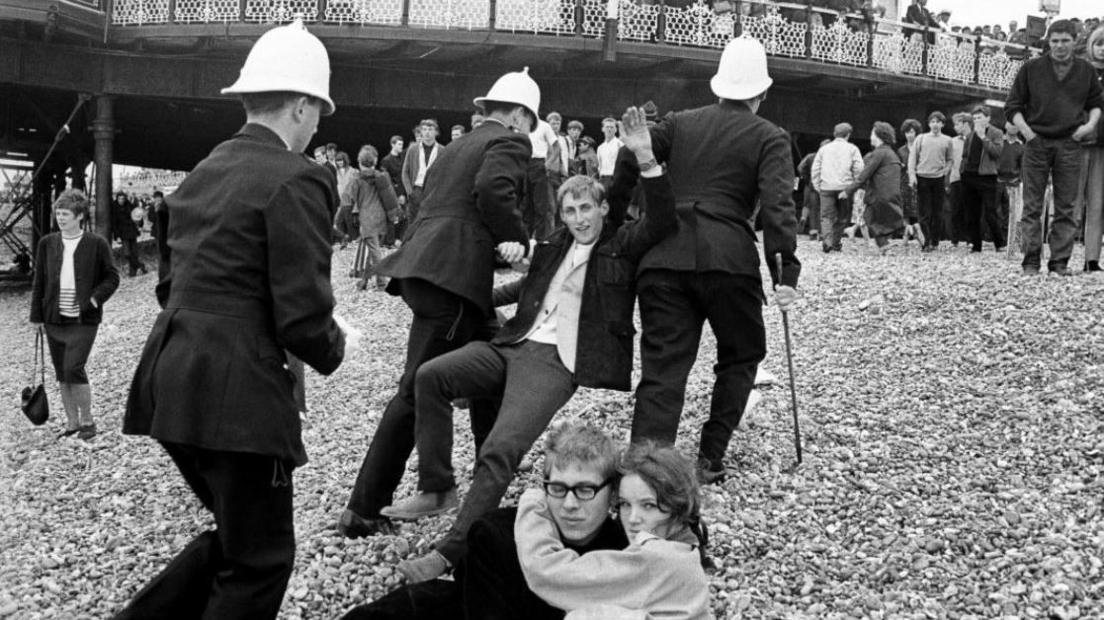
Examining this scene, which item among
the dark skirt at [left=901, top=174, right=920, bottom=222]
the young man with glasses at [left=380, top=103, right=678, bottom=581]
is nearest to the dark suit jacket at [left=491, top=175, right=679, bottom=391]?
the young man with glasses at [left=380, top=103, right=678, bottom=581]

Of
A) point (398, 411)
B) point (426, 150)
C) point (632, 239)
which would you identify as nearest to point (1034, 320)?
point (632, 239)

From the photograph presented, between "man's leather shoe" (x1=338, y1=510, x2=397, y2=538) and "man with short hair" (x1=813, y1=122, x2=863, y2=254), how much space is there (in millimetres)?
12156

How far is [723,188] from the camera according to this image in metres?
5.80

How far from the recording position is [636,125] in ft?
17.3

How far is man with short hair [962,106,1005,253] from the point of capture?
16.2m

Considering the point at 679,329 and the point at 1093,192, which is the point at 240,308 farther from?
the point at 1093,192

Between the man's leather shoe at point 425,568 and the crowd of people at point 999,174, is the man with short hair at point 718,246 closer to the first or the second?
the man's leather shoe at point 425,568

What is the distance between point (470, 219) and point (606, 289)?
28.9 inches

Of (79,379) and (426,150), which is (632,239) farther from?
(426,150)

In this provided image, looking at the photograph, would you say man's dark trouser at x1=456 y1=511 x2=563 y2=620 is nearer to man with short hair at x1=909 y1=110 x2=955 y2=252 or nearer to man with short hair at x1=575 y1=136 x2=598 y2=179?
man with short hair at x1=909 y1=110 x2=955 y2=252

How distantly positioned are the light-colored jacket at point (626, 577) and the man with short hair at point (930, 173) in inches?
549

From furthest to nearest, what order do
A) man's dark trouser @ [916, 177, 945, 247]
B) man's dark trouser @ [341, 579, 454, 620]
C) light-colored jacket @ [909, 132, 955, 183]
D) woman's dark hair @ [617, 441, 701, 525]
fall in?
man's dark trouser @ [916, 177, 945, 247]
light-colored jacket @ [909, 132, 955, 183]
man's dark trouser @ [341, 579, 454, 620]
woman's dark hair @ [617, 441, 701, 525]

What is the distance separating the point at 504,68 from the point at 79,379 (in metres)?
15.5

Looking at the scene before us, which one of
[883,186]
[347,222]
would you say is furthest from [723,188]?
[347,222]
